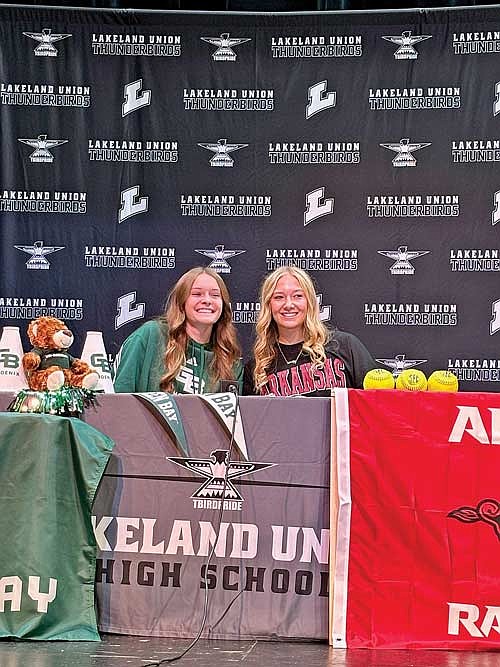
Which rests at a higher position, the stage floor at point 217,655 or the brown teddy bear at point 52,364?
the brown teddy bear at point 52,364

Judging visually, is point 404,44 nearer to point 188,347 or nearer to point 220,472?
point 188,347

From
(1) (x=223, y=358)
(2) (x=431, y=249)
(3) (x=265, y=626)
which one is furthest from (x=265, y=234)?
(3) (x=265, y=626)

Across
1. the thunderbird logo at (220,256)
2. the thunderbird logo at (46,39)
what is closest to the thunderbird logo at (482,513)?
the thunderbird logo at (220,256)

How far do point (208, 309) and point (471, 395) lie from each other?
4.10 feet

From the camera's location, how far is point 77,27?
233 inches

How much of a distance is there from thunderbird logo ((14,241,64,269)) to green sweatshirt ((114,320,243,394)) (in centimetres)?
195

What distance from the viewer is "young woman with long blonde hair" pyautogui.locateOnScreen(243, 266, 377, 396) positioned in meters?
4.00

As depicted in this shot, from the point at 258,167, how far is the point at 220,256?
0.60 m

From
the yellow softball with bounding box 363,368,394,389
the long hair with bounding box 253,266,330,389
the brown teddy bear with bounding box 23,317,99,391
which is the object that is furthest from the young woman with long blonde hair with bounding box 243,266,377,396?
the brown teddy bear with bounding box 23,317,99,391

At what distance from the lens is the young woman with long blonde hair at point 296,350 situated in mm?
3996

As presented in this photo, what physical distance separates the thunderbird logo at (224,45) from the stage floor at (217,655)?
3835 mm

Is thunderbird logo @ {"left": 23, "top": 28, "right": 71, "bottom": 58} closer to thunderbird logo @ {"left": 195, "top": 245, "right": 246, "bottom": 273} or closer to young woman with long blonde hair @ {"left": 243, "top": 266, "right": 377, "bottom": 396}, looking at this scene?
thunderbird logo @ {"left": 195, "top": 245, "right": 246, "bottom": 273}

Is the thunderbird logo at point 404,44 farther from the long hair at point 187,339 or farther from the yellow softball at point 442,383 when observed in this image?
the yellow softball at point 442,383

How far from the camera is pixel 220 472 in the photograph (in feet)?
11.2
